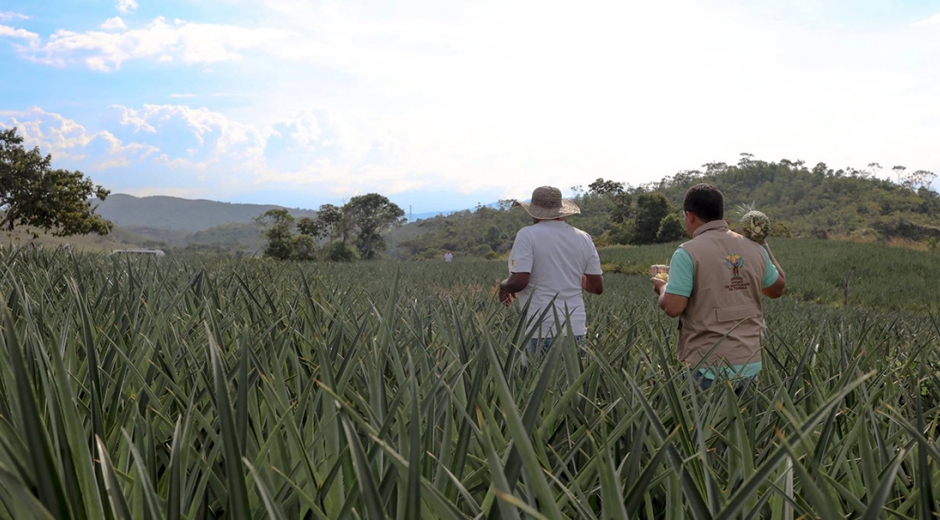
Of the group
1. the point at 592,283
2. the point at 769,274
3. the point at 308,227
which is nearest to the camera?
the point at 769,274

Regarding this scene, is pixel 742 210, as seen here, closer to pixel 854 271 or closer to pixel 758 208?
pixel 854 271

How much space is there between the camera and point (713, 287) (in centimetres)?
356

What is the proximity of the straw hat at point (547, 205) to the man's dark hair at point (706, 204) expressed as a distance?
3.61ft

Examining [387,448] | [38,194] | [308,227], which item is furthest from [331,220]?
[387,448]

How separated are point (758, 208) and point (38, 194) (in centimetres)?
6490

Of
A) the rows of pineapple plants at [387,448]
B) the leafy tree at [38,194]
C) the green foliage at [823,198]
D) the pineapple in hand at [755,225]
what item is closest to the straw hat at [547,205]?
the pineapple in hand at [755,225]

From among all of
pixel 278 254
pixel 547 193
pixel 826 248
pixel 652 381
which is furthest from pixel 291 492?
pixel 278 254

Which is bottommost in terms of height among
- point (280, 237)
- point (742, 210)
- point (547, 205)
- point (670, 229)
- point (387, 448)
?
point (670, 229)

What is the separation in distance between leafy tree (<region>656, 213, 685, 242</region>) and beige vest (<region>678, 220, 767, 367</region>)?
5755 cm

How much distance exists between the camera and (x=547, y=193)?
4.64m

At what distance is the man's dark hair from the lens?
12.0ft

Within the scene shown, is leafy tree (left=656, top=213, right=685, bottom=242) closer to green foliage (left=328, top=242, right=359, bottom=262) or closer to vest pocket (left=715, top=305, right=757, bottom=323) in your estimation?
green foliage (left=328, top=242, right=359, bottom=262)

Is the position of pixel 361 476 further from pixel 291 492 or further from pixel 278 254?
pixel 278 254

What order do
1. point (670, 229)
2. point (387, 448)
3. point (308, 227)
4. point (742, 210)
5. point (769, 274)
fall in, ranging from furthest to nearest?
point (308, 227), point (670, 229), point (742, 210), point (769, 274), point (387, 448)
